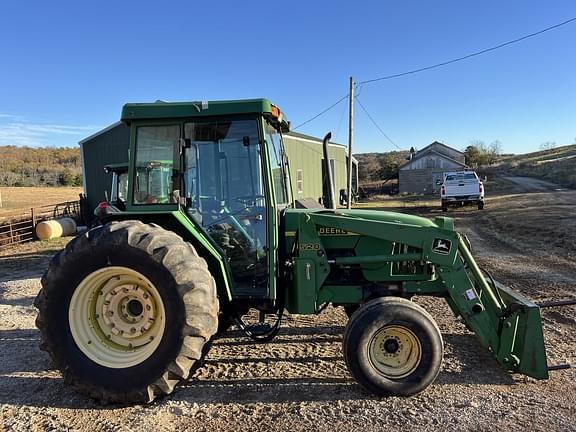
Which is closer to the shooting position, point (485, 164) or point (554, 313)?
point (554, 313)

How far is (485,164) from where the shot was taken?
61.1 metres

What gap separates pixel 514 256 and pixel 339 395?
7586 mm

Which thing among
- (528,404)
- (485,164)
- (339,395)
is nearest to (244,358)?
(339,395)

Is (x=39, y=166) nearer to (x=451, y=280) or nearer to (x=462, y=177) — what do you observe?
(x=462, y=177)

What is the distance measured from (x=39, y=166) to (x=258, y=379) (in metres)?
74.4

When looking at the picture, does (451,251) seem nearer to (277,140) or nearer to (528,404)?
(528,404)

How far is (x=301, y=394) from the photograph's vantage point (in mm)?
3834

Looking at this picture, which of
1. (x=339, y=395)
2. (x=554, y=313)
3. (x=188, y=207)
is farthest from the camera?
(x=554, y=313)

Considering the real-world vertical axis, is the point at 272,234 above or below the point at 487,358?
above

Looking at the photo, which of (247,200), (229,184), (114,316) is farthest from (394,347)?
(114,316)

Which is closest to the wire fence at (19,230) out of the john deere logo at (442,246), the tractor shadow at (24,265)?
the tractor shadow at (24,265)

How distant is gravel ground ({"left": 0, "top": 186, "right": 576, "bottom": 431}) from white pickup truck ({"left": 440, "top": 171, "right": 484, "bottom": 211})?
609 inches

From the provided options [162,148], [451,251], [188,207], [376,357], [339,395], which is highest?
[162,148]

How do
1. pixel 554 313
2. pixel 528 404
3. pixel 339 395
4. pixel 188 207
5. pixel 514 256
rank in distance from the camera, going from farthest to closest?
pixel 514 256 → pixel 554 313 → pixel 188 207 → pixel 339 395 → pixel 528 404
